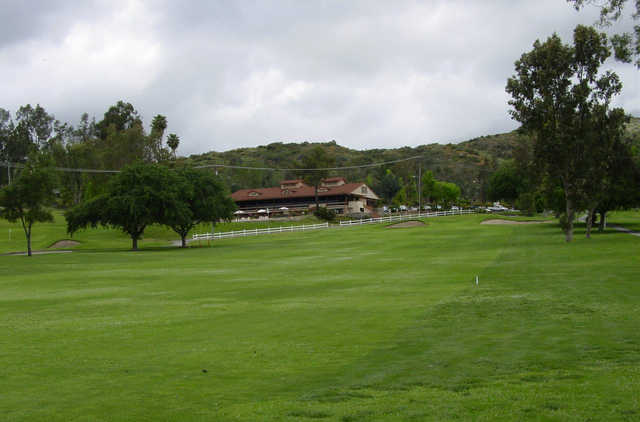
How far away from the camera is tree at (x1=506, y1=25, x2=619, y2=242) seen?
45375 millimetres

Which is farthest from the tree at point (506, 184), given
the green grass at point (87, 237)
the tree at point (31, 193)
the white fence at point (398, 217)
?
the tree at point (31, 193)

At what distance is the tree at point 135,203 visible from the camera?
61.7 metres

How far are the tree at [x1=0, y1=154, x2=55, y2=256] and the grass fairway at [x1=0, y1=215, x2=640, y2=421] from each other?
30.0m

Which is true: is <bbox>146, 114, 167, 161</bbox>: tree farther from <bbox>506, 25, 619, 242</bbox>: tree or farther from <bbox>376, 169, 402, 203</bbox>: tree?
<bbox>506, 25, 619, 242</bbox>: tree

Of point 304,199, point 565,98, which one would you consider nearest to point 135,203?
point 565,98

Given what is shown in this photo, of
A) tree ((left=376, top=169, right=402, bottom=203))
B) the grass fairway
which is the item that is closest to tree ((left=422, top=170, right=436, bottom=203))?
tree ((left=376, top=169, right=402, bottom=203))

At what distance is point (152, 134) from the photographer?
116m

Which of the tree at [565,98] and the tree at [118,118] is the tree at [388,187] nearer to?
the tree at [118,118]

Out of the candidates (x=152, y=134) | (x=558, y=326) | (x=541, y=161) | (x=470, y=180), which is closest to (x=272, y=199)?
(x=152, y=134)

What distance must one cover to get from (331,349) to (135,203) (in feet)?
173

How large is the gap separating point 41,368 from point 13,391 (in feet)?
5.21

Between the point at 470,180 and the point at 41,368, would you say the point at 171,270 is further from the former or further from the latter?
the point at 470,180

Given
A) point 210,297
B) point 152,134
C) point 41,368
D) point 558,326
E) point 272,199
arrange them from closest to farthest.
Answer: point 41,368 → point 558,326 → point 210,297 → point 152,134 → point 272,199

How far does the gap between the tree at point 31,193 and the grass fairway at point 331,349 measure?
30.0 meters
